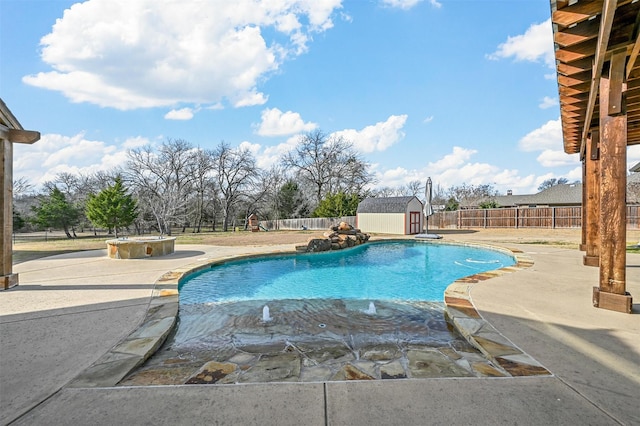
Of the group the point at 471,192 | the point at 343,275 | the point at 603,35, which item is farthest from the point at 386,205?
the point at 471,192

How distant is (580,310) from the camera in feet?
11.7

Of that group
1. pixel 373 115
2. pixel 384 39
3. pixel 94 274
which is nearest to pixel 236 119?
pixel 373 115

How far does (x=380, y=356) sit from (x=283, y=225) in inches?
957

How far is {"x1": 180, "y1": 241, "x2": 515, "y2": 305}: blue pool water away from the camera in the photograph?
558 cm

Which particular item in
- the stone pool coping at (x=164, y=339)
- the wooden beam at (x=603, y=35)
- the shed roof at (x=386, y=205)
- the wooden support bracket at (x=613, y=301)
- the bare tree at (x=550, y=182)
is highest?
the bare tree at (x=550, y=182)

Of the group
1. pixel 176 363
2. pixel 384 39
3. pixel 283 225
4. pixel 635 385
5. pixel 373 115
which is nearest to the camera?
pixel 635 385

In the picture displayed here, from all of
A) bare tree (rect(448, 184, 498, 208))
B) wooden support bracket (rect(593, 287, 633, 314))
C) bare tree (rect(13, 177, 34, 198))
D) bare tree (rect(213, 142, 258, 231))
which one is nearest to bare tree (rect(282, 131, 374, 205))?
bare tree (rect(213, 142, 258, 231))

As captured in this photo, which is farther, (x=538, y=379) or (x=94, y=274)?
(x=94, y=274)

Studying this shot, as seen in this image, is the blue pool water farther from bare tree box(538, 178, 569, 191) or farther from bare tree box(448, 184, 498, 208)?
bare tree box(538, 178, 569, 191)

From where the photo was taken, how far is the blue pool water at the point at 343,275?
18.3 ft

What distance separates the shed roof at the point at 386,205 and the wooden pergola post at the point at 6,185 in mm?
16071

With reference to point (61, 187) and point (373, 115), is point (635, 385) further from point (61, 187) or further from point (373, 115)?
point (61, 187)

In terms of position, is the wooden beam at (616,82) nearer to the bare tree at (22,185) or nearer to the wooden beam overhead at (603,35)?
the wooden beam overhead at (603,35)

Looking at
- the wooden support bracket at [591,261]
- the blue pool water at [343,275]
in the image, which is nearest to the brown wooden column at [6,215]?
the blue pool water at [343,275]
